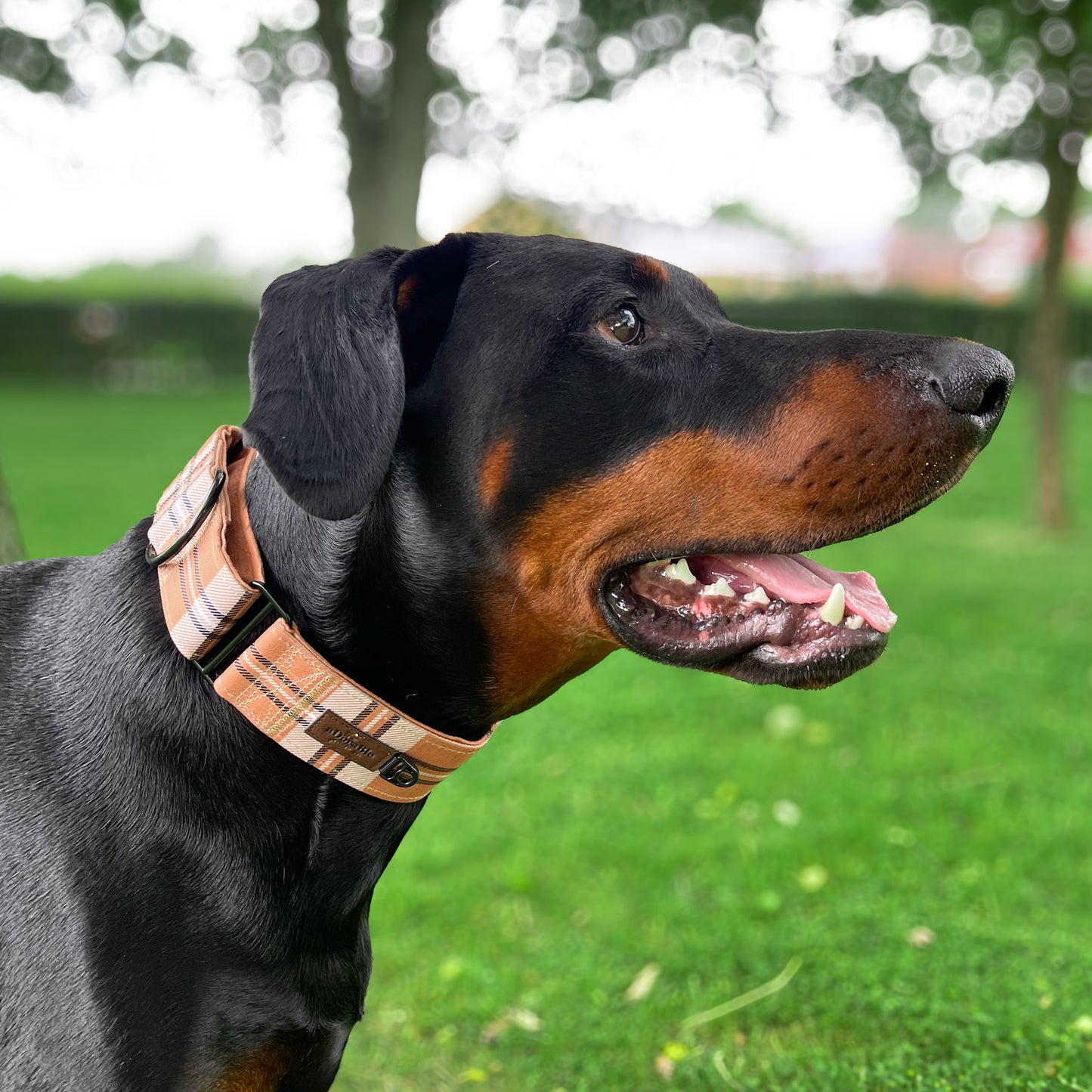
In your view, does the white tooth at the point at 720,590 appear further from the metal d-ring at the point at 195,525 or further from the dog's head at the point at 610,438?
the metal d-ring at the point at 195,525

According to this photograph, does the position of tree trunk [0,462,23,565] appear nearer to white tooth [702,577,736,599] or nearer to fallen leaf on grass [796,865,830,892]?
white tooth [702,577,736,599]

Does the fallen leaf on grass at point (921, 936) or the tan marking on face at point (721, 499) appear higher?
the tan marking on face at point (721, 499)

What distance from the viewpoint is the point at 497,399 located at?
2.22m

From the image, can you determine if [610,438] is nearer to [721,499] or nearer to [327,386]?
[721,499]

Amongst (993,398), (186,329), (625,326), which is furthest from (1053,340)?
(186,329)

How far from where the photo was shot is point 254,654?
1938mm

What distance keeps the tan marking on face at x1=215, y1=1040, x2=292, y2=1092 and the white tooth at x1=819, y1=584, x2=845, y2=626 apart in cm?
133

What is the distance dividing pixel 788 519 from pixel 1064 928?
2.62 metres

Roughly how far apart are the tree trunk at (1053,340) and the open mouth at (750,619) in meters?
8.97

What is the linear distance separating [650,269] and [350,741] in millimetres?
1175

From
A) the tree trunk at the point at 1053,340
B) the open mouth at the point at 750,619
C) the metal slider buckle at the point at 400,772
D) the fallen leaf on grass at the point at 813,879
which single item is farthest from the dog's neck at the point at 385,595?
the tree trunk at the point at 1053,340

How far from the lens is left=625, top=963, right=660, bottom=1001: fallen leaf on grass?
3564mm

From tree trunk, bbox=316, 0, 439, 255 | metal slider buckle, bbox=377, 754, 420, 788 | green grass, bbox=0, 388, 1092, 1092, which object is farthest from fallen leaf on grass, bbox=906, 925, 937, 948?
tree trunk, bbox=316, 0, 439, 255

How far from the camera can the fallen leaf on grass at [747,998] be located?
3.43 meters
